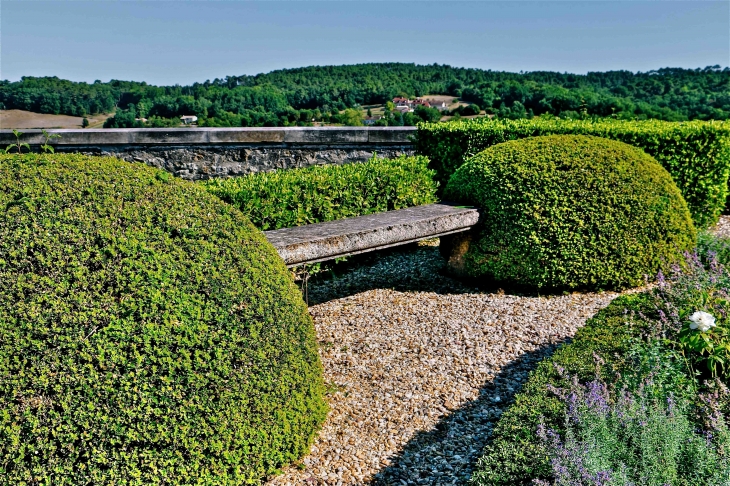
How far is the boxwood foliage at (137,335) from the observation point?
261cm

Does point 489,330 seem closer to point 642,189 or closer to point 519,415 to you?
Result: point 519,415

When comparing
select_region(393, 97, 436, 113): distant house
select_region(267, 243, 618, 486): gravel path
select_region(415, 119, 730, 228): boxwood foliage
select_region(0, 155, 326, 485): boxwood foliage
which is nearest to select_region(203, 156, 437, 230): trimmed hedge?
select_region(267, 243, 618, 486): gravel path

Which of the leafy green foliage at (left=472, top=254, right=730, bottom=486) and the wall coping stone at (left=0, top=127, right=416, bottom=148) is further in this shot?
the wall coping stone at (left=0, top=127, right=416, bottom=148)

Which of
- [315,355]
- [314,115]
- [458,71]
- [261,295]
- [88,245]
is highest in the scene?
[458,71]

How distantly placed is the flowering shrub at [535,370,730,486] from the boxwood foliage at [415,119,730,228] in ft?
19.5

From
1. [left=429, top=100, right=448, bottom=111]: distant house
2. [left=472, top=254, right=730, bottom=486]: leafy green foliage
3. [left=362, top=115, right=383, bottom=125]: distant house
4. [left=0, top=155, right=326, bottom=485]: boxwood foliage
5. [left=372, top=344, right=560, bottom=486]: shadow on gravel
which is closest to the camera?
[left=0, top=155, right=326, bottom=485]: boxwood foliage

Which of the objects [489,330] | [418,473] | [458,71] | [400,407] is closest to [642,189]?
[489,330]

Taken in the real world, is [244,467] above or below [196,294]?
below

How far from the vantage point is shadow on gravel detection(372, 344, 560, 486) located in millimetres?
3385

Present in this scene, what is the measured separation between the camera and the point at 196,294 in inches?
116

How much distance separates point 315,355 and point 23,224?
64.9 inches

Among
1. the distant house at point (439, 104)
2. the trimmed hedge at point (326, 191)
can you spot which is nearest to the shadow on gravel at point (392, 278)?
the trimmed hedge at point (326, 191)

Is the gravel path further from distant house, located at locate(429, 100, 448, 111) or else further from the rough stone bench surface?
distant house, located at locate(429, 100, 448, 111)

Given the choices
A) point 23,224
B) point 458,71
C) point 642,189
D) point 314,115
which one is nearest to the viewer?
point 23,224
